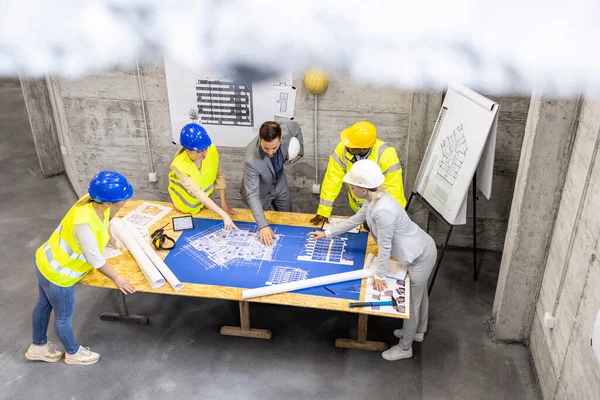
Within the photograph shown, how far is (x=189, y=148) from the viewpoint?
4.02 metres

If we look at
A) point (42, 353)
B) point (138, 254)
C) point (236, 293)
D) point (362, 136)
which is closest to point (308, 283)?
point (236, 293)

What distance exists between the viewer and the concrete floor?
3770mm

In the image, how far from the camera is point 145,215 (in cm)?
449

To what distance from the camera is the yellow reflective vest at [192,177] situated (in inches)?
166

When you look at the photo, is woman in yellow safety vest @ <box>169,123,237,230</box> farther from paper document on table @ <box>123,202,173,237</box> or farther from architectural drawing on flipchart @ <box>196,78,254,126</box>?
architectural drawing on flipchart @ <box>196,78,254,126</box>

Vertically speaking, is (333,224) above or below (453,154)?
below

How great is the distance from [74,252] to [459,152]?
9.60 ft

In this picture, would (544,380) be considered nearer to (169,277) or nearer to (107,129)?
(169,277)

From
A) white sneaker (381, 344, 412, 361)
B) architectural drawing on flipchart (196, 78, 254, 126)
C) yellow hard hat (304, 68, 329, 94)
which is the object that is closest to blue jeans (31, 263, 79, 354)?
architectural drawing on flipchart (196, 78, 254, 126)

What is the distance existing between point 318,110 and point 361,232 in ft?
4.30

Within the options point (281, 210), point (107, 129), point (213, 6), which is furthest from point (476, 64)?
point (107, 129)

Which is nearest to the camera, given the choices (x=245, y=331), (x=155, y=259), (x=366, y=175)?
(x=366, y=175)

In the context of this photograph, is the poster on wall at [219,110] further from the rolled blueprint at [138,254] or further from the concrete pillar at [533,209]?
the concrete pillar at [533,209]

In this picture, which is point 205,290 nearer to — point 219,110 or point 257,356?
point 257,356
